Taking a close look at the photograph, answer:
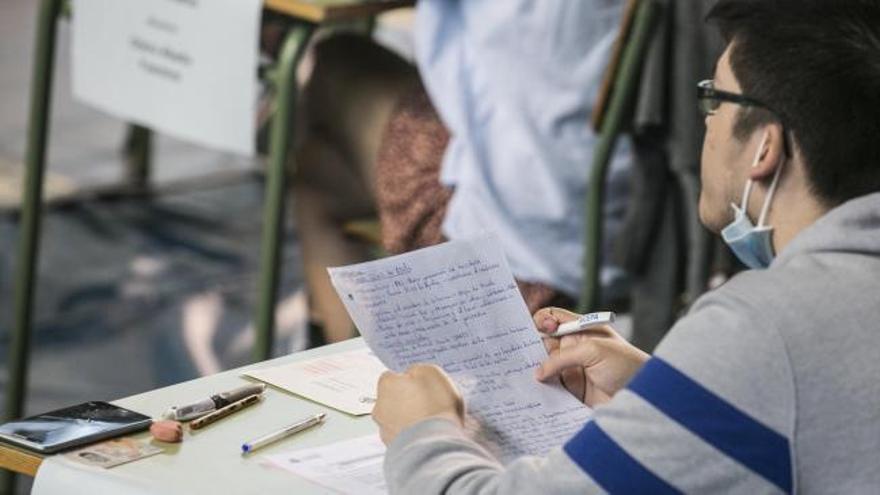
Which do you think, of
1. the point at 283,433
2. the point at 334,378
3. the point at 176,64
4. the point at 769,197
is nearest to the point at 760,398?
the point at 769,197

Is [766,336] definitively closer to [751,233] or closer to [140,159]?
[751,233]

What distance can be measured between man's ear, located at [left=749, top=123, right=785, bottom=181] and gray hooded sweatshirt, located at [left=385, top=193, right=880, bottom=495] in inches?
3.2

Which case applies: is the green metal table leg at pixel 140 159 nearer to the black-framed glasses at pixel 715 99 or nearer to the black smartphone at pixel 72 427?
the black smartphone at pixel 72 427

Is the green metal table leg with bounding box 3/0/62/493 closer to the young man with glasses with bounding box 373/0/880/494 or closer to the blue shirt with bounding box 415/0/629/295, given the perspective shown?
the blue shirt with bounding box 415/0/629/295

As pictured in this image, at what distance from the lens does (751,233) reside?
157 cm

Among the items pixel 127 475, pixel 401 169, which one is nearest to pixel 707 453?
pixel 127 475

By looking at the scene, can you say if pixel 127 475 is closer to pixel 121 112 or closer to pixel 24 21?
pixel 121 112

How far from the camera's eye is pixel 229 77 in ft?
10.2

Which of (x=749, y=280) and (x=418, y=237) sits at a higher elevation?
(x=749, y=280)

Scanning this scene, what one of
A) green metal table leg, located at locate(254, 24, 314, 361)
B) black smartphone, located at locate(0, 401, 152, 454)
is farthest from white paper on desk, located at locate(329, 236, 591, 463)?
green metal table leg, located at locate(254, 24, 314, 361)

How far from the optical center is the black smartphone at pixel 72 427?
1.67 m

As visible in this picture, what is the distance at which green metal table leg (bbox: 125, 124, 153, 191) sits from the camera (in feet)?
16.9

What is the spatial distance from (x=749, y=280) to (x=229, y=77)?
1.82m

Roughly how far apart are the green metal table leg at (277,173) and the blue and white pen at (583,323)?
56.2 inches
